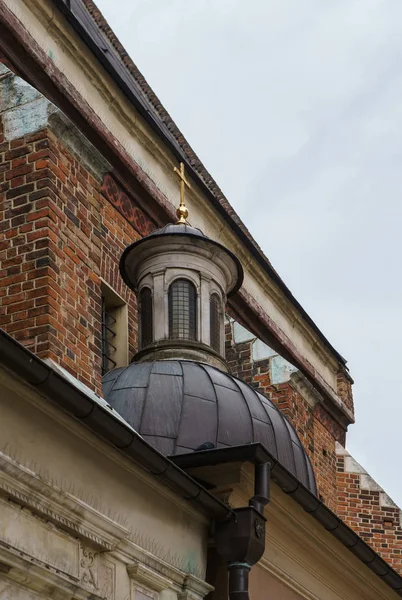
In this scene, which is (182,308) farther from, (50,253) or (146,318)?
(50,253)

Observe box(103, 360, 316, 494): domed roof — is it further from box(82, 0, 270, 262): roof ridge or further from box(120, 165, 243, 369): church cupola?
box(82, 0, 270, 262): roof ridge

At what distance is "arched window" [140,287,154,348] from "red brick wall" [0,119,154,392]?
2.52m

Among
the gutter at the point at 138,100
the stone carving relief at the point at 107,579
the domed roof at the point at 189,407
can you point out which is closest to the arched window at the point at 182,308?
the domed roof at the point at 189,407

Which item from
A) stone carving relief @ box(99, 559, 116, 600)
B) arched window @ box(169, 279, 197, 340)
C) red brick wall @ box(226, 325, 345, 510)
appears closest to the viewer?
stone carving relief @ box(99, 559, 116, 600)

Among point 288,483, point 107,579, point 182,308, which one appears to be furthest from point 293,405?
point 107,579

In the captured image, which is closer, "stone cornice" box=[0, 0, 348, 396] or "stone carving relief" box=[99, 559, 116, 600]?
"stone carving relief" box=[99, 559, 116, 600]

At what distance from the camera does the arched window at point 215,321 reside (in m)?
12.1

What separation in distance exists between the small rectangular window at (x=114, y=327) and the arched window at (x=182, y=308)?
1358mm

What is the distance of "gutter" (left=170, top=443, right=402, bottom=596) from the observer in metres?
8.74

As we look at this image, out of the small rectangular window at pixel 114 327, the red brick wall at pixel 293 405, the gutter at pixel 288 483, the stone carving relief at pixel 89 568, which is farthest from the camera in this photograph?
the red brick wall at pixel 293 405

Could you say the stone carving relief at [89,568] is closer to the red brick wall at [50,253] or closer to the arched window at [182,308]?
the red brick wall at [50,253]

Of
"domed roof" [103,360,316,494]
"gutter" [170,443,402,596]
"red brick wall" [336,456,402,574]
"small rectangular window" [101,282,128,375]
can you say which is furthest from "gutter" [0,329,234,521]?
"red brick wall" [336,456,402,574]

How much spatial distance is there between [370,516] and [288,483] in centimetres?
882

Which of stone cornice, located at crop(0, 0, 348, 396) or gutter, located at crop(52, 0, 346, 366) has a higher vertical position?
gutter, located at crop(52, 0, 346, 366)
